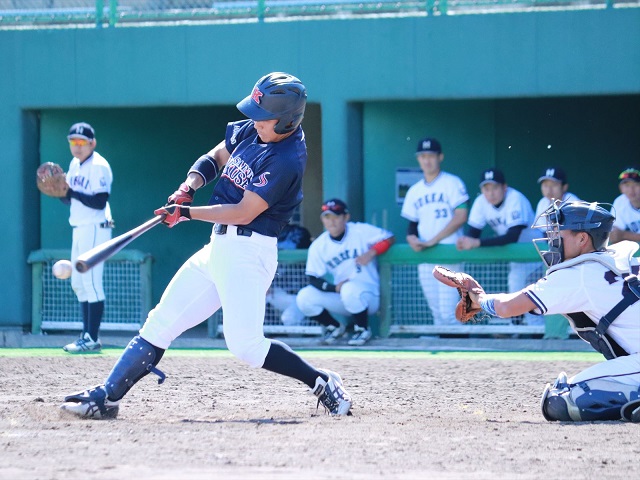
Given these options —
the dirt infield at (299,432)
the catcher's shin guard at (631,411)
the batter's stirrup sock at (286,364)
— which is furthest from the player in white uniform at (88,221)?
the catcher's shin guard at (631,411)

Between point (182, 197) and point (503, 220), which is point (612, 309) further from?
point (503, 220)

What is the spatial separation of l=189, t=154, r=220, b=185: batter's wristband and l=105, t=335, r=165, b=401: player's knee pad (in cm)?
85

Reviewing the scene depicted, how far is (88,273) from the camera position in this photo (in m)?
8.23

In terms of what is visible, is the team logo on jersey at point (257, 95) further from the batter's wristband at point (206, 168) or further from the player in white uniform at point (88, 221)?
the player in white uniform at point (88, 221)

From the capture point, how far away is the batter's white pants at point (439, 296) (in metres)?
8.66

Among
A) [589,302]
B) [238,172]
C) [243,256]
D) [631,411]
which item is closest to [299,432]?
[243,256]

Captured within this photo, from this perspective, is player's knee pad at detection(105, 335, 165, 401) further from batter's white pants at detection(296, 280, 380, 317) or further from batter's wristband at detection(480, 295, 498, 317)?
batter's white pants at detection(296, 280, 380, 317)

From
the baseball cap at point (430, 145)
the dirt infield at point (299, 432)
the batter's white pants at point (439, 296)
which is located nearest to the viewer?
the dirt infield at point (299, 432)

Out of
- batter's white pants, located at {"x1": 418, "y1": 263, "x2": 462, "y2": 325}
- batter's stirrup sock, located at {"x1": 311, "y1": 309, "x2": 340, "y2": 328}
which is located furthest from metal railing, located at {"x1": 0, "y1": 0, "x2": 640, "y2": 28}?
batter's stirrup sock, located at {"x1": 311, "y1": 309, "x2": 340, "y2": 328}

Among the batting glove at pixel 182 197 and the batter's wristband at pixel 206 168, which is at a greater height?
the batter's wristband at pixel 206 168

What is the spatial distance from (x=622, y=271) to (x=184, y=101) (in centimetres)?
570

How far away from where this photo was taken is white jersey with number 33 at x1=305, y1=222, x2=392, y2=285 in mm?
8844

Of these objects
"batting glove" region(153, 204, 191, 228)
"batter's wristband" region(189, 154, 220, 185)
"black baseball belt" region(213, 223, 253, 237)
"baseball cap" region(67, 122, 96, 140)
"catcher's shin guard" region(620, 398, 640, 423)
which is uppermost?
"baseball cap" region(67, 122, 96, 140)

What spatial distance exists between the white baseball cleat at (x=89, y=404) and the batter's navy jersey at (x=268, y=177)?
104 cm
